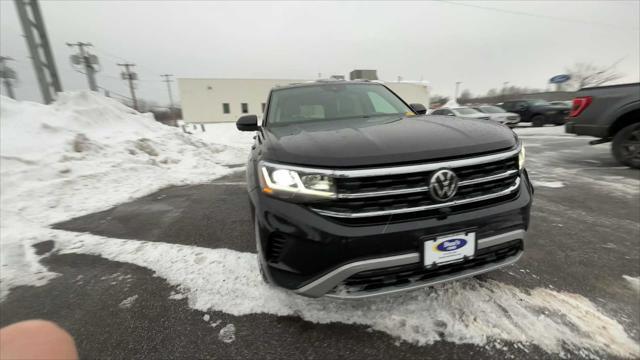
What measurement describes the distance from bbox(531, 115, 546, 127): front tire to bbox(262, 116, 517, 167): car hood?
18.4 meters

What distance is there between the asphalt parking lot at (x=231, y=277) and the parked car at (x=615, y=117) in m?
1.77

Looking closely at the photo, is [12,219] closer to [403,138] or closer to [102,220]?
[102,220]

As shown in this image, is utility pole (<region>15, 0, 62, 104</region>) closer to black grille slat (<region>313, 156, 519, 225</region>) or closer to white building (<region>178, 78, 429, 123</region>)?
black grille slat (<region>313, 156, 519, 225</region>)

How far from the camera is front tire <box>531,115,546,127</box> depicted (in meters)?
16.8

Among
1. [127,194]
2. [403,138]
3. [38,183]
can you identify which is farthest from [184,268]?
[38,183]

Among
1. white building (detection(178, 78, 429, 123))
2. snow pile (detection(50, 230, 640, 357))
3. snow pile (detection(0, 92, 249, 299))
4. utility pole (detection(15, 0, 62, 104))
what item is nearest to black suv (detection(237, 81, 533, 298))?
snow pile (detection(50, 230, 640, 357))

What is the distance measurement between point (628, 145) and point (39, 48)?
1583cm

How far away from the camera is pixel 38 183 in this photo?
5168 millimetres

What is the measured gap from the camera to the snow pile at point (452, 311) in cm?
181

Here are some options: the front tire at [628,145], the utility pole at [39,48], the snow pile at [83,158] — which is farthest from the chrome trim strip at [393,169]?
the utility pole at [39,48]

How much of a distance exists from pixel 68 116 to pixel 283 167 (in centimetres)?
884

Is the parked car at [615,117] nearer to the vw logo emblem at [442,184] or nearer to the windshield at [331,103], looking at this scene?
the windshield at [331,103]

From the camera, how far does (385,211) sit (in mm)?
1603

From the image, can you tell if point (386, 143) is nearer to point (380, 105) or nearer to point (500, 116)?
point (380, 105)
